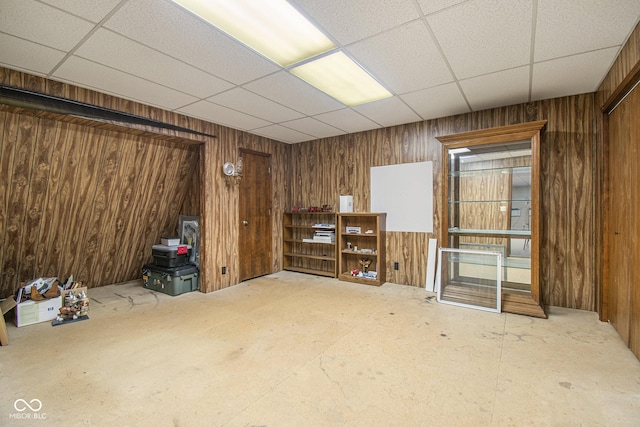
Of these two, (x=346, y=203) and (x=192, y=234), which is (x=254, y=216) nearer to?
(x=192, y=234)

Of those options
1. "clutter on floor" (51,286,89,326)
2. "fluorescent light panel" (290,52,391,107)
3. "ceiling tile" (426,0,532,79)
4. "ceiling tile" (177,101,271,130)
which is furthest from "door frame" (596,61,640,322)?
"clutter on floor" (51,286,89,326)

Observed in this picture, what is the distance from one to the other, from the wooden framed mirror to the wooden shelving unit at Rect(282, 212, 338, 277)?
196 centimetres

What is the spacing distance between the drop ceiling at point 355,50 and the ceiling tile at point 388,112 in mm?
60

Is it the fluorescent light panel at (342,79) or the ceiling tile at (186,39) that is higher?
the fluorescent light panel at (342,79)

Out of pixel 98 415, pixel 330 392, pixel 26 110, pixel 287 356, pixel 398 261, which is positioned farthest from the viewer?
pixel 398 261

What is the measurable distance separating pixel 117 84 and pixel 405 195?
12.3 ft

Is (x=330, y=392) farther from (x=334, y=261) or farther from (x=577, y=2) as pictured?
(x=334, y=261)

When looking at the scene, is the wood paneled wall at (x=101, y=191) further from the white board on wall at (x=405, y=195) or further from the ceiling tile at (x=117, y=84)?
the white board on wall at (x=405, y=195)

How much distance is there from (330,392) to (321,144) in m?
4.10

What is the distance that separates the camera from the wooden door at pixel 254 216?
15.3 feet

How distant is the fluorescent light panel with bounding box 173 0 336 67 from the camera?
180 centimetres

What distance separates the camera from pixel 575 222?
326 centimetres

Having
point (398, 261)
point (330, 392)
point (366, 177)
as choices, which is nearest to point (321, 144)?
point (366, 177)

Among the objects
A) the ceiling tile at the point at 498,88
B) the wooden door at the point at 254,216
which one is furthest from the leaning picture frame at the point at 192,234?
the ceiling tile at the point at 498,88
